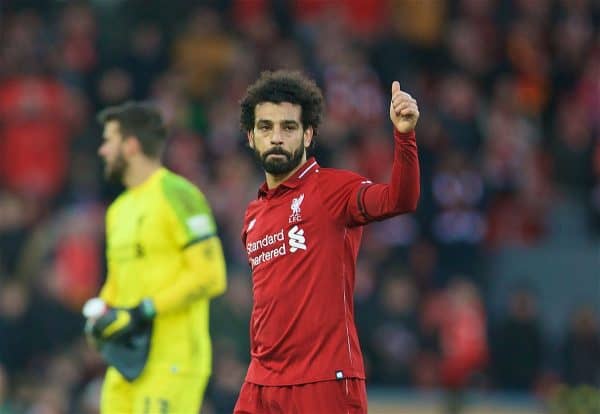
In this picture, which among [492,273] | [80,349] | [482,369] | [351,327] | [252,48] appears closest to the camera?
[351,327]

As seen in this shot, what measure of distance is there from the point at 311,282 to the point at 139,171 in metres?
2.47

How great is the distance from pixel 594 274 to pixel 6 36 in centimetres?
726

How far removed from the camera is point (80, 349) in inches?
538

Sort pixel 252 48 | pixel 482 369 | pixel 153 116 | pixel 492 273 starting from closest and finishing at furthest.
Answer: pixel 153 116 → pixel 482 369 → pixel 492 273 → pixel 252 48

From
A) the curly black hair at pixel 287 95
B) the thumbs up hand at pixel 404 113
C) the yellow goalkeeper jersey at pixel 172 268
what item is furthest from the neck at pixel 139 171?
the thumbs up hand at pixel 404 113

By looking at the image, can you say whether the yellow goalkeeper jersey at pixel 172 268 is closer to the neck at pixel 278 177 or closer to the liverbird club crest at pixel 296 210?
the neck at pixel 278 177

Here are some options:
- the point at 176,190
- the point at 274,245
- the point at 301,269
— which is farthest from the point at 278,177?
the point at 176,190

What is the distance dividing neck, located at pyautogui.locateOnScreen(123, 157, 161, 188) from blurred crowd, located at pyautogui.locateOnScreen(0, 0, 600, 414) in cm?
400

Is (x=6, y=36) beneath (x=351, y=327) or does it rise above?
above

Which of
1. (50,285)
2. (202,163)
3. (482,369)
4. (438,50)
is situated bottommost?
(482,369)

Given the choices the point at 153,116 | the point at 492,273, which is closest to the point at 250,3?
the point at 492,273

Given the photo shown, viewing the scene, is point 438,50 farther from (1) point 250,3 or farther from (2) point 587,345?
(2) point 587,345

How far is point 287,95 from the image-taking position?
7020 millimetres

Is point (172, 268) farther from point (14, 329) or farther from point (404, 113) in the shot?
point (14, 329)
